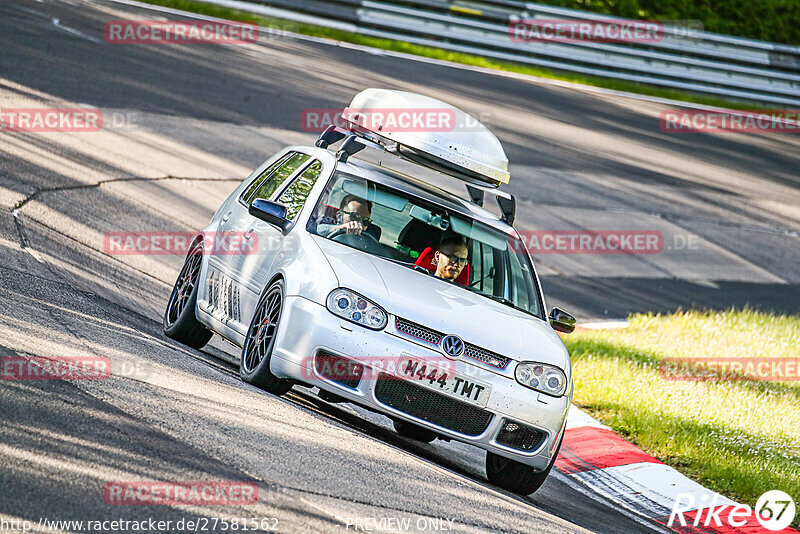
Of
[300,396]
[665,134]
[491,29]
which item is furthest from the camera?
[491,29]

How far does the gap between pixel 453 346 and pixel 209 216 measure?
297 inches

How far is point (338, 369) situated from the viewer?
712cm

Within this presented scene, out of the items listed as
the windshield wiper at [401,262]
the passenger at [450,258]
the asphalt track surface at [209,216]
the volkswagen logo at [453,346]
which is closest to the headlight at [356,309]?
the volkswagen logo at [453,346]

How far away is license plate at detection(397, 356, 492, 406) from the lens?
7.07 metres

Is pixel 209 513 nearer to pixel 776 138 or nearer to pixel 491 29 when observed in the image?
pixel 491 29

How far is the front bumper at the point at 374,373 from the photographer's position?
23.2 feet

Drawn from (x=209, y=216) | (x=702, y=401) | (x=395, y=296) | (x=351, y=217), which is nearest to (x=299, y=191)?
(x=351, y=217)

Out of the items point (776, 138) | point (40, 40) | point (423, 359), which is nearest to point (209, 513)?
point (423, 359)

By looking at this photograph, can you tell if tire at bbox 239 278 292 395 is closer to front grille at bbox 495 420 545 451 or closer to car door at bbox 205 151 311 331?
car door at bbox 205 151 311 331

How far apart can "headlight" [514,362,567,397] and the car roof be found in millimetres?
1673

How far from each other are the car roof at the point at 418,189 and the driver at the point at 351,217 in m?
0.27

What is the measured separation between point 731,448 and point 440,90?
14.6 metres

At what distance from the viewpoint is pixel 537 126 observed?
22.9 metres

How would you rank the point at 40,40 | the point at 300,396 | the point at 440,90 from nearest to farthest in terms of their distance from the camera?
the point at 300,396 → the point at 40,40 → the point at 440,90
